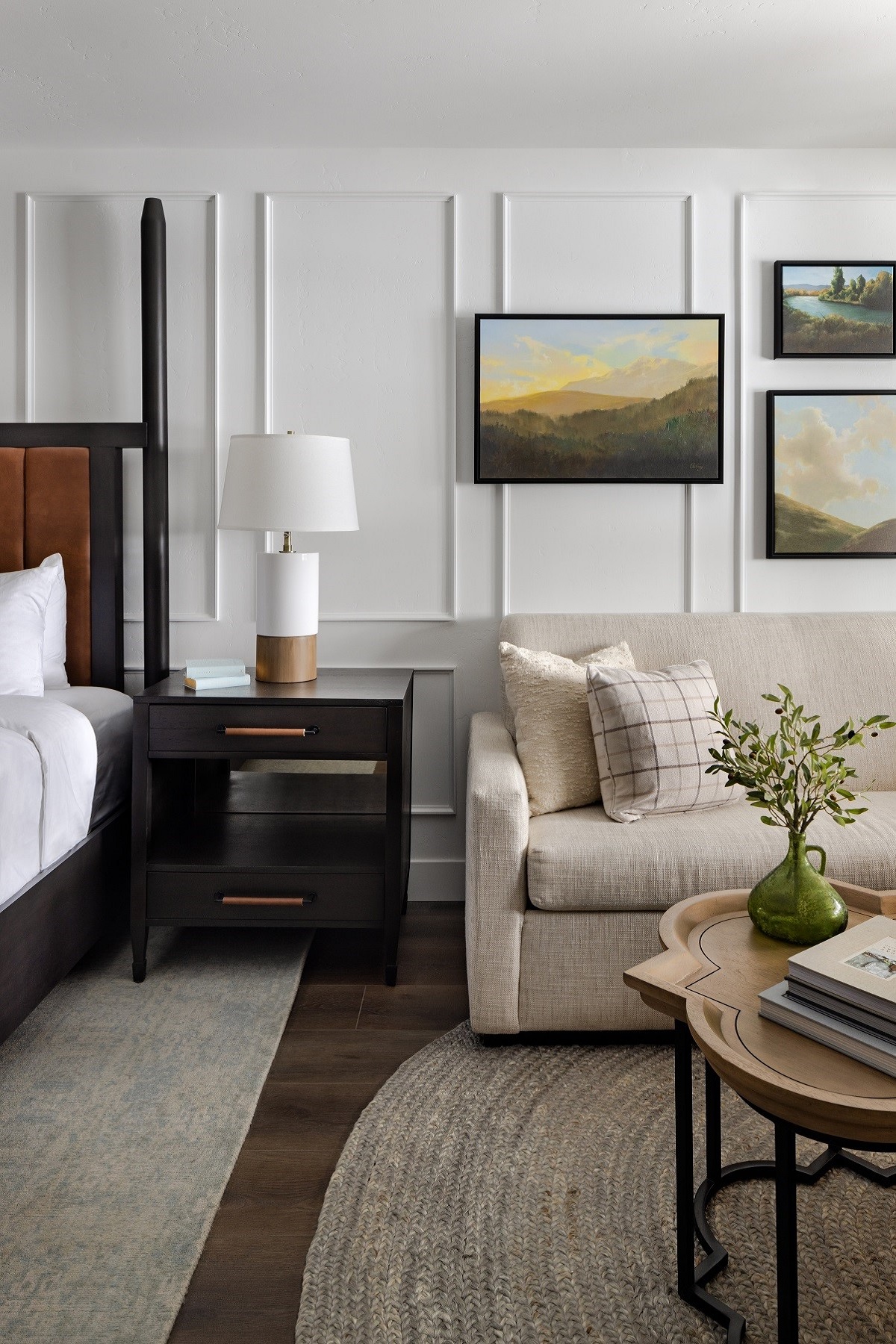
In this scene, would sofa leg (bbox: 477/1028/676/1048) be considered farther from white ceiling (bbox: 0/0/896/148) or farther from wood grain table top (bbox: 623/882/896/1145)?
white ceiling (bbox: 0/0/896/148)

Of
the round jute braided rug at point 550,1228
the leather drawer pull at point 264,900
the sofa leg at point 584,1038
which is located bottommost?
the round jute braided rug at point 550,1228

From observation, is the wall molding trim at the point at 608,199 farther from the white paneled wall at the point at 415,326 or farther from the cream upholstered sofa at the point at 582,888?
the cream upholstered sofa at the point at 582,888

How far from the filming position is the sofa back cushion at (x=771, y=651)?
2.73m

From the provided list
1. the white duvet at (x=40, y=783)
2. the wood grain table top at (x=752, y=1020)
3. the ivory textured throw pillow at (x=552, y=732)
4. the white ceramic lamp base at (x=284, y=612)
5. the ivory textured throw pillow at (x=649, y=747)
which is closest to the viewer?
the wood grain table top at (x=752, y=1020)

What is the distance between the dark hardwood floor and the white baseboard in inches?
2.2

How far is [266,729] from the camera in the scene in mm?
2467

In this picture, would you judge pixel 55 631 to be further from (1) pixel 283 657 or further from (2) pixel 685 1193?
(2) pixel 685 1193

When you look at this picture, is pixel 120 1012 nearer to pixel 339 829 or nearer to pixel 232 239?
pixel 339 829

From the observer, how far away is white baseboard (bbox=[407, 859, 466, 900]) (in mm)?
3111

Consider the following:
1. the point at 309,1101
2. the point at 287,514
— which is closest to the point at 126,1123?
the point at 309,1101

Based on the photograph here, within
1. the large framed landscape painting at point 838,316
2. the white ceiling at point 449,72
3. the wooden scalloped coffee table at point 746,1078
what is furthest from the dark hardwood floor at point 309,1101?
the white ceiling at point 449,72

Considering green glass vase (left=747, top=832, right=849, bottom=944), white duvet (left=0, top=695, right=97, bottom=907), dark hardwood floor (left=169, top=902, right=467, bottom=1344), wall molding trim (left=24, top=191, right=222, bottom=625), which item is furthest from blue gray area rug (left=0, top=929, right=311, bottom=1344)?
wall molding trim (left=24, top=191, right=222, bottom=625)

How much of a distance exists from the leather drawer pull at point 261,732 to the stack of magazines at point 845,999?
144 centimetres

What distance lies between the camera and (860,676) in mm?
2758
